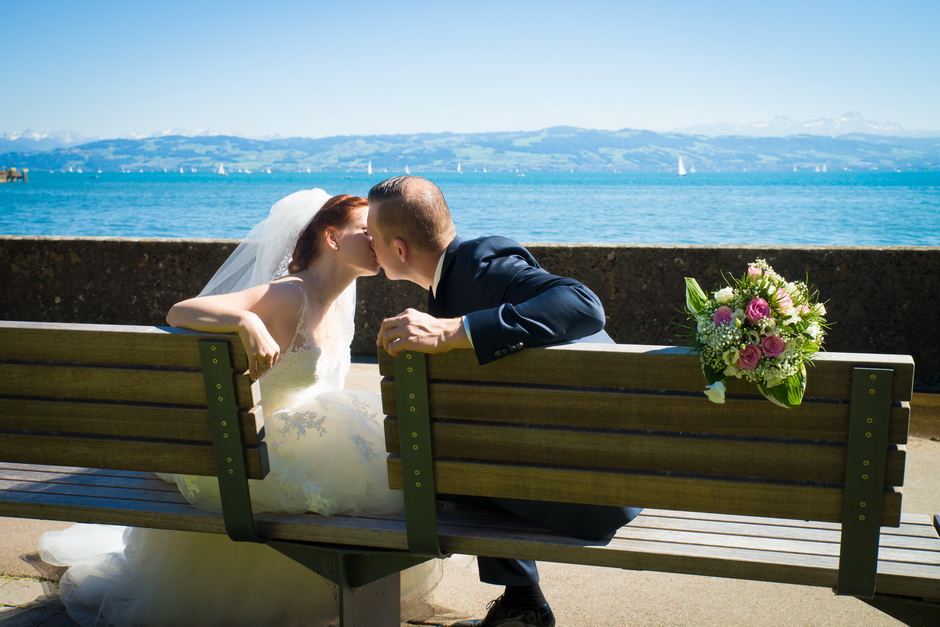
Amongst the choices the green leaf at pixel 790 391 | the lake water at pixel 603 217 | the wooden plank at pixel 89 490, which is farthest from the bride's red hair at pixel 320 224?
the lake water at pixel 603 217

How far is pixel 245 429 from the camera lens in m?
2.23

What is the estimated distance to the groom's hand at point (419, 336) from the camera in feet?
6.55

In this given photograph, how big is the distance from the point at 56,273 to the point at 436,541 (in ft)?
21.6

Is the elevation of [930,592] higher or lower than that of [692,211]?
higher

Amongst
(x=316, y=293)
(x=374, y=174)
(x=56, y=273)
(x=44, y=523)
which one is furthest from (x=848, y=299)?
(x=374, y=174)

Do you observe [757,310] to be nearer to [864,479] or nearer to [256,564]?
[864,479]

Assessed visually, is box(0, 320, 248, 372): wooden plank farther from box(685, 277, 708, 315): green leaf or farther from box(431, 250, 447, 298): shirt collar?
box(685, 277, 708, 315): green leaf

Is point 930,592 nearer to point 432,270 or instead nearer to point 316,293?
point 432,270

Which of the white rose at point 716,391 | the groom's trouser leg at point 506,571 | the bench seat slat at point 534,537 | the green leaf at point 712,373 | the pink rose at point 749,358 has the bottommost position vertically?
the groom's trouser leg at point 506,571

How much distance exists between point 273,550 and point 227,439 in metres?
0.82

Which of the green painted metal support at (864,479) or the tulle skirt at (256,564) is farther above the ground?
the green painted metal support at (864,479)

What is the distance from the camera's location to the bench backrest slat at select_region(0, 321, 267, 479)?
7.20 feet

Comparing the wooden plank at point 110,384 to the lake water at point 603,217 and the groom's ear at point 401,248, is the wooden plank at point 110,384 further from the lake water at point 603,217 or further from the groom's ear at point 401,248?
the lake water at point 603,217

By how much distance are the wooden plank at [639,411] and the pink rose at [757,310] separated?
0.19 meters
